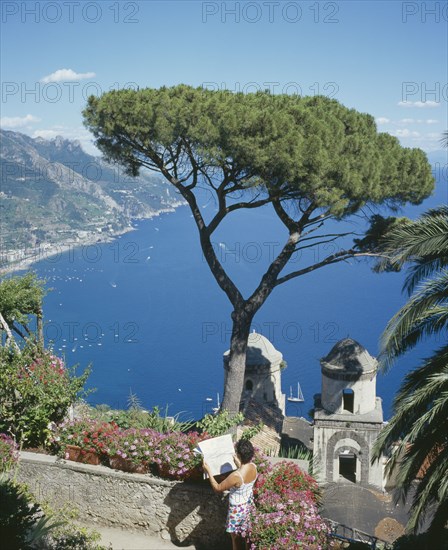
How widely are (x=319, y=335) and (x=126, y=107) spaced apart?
61389 millimetres

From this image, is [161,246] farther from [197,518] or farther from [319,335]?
[197,518]

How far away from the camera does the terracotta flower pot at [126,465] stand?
6488 mm

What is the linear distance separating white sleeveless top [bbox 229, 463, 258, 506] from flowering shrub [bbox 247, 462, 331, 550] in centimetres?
16

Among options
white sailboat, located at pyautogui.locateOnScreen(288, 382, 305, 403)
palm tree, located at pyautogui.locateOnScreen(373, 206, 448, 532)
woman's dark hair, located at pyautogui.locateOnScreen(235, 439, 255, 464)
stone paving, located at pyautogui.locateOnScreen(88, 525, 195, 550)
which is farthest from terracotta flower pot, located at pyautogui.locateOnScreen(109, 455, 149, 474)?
white sailboat, located at pyautogui.locateOnScreen(288, 382, 305, 403)

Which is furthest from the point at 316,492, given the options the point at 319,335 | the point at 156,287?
the point at 156,287

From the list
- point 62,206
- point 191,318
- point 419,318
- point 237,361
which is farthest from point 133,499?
point 62,206

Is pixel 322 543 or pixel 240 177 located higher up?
pixel 240 177

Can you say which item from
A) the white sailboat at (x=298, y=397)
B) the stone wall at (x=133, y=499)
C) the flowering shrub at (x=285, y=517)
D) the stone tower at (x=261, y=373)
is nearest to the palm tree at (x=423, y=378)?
the flowering shrub at (x=285, y=517)

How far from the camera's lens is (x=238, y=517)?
5.31 meters

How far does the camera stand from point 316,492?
19.2 ft

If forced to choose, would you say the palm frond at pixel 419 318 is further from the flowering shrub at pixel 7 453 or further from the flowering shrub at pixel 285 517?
the flowering shrub at pixel 7 453

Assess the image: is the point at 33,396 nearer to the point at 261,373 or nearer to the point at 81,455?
the point at 81,455

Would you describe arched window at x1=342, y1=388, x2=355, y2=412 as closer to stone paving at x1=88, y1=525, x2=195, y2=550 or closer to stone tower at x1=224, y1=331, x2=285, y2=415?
stone tower at x1=224, y1=331, x2=285, y2=415

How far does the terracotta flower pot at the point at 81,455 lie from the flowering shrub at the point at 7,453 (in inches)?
24.4
